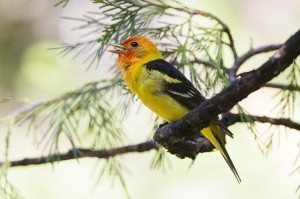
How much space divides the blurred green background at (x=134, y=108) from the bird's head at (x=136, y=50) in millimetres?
1162

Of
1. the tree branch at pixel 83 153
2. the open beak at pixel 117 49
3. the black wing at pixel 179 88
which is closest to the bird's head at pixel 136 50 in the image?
the open beak at pixel 117 49

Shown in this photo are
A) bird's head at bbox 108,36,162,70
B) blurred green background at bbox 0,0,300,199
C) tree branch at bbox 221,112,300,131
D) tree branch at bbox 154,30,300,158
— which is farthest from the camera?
blurred green background at bbox 0,0,300,199

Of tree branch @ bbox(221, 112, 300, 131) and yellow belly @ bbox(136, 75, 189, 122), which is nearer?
tree branch @ bbox(221, 112, 300, 131)

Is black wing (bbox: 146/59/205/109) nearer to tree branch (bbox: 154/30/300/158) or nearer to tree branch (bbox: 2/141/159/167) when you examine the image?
tree branch (bbox: 2/141/159/167)

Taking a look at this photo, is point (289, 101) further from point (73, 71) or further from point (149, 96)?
point (73, 71)

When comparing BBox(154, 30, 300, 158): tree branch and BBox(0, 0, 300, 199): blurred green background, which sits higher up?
BBox(154, 30, 300, 158): tree branch

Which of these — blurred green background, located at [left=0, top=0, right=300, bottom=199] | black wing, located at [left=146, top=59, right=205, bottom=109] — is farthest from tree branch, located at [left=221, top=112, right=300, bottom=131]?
blurred green background, located at [left=0, top=0, right=300, bottom=199]

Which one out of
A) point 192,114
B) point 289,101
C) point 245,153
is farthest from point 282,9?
point 192,114

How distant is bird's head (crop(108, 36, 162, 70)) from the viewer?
106 inches

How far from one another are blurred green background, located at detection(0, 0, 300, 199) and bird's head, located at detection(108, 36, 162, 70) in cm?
116

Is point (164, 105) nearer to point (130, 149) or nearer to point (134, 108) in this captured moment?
point (130, 149)

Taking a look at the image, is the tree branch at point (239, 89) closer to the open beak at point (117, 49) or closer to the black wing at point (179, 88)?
the black wing at point (179, 88)

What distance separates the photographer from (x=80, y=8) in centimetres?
502

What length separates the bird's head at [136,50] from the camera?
2.69 metres
